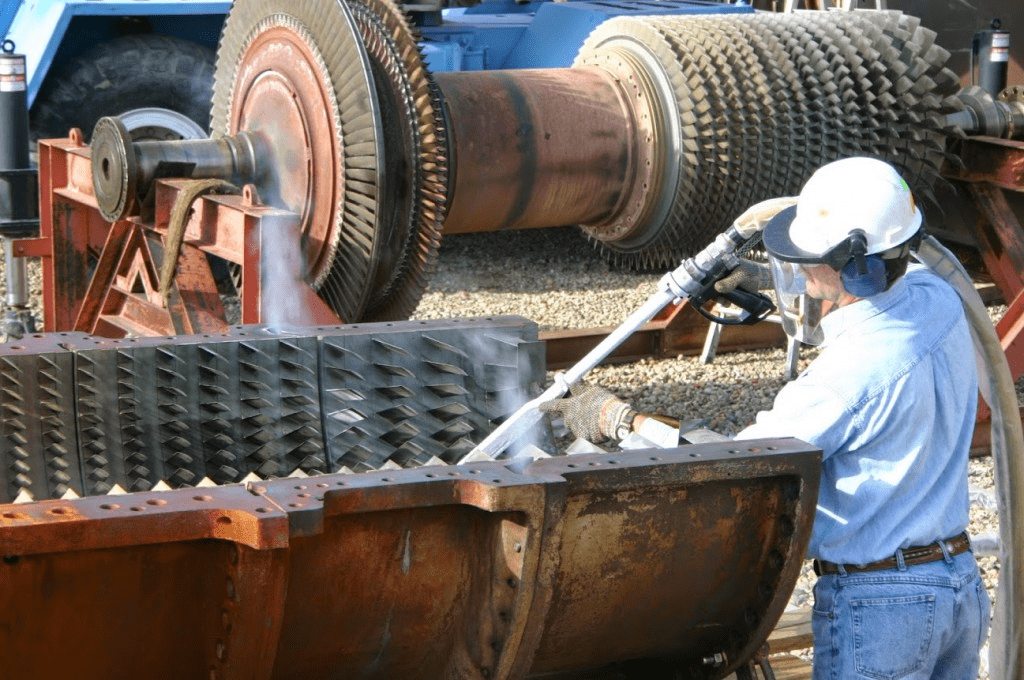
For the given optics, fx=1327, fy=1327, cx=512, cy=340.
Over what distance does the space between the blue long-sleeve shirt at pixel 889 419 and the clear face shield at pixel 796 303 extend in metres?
0.03

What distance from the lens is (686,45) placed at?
5246 mm

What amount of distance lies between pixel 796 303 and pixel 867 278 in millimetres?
154

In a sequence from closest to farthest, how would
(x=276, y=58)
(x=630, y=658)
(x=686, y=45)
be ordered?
(x=630, y=658) < (x=276, y=58) < (x=686, y=45)

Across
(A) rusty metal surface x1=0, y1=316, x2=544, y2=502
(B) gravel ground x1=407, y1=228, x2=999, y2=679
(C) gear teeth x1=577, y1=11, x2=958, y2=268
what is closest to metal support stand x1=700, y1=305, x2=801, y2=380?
(B) gravel ground x1=407, y1=228, x2=999, y2=679

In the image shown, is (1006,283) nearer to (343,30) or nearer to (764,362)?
(764,362)

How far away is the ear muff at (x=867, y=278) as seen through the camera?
2176mm

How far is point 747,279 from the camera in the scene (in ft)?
9.19

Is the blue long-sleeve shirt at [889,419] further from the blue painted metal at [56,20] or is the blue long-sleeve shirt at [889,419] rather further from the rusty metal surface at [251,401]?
the blue painted metal at [56,20]

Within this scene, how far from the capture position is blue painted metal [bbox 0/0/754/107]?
6105 millimetres

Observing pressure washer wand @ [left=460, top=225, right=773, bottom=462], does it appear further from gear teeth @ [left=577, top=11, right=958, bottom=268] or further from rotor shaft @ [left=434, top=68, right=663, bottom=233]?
gear teeth @ [left=577, top=11, right=958, bottom=268]

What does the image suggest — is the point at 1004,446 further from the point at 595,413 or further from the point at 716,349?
the point at 716,349

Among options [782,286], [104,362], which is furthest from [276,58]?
[782,286]

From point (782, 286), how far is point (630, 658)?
2.57 feet

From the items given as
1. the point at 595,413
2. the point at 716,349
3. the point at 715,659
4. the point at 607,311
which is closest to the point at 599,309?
the point at 607,311
